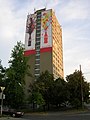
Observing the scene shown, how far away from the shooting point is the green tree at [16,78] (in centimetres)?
5309

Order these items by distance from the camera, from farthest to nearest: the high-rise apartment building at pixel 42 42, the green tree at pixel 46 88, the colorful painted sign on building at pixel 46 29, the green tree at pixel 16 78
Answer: the colorful painted sign on building at pixel 46 29
the high-rise apartment building at pixel 42 42
the green tree at pixel 46 88
the green tree at pixel 16 78

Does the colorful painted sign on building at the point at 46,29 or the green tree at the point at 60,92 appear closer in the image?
the green tree at the point at 60,92

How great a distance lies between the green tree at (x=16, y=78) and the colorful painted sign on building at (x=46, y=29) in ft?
228

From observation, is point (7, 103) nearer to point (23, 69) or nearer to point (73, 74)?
point (23, 69)

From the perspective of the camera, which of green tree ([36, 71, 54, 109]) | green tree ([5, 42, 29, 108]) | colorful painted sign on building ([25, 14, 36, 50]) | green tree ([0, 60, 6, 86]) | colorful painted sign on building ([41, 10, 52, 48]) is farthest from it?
colorful painted sign on building ([25, 14, 36, 50])

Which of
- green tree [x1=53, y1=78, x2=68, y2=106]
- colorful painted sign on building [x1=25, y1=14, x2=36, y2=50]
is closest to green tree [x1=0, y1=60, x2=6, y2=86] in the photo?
green tree [x1=53, y1=78, x2=68, y2=106]

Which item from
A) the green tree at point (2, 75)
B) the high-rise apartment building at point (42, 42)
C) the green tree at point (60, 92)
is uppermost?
the high-rise apartment building at point (42, 42)

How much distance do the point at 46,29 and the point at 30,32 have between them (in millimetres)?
10713

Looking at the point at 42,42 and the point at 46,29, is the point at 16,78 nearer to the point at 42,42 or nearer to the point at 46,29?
the point at 42,42

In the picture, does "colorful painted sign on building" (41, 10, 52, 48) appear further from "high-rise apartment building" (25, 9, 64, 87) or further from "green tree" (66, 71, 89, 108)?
"green tree" (66, 71, 89, 108)

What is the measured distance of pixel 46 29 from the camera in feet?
431

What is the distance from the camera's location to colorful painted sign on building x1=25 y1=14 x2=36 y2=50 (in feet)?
436

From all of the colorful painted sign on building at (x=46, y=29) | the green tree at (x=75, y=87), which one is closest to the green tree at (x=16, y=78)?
the green tree at (x=75, y=87)

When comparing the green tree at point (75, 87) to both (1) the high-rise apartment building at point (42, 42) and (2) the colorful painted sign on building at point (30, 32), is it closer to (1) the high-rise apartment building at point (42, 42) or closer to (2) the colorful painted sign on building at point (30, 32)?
(1) the high-rise apartment building at point (42, 42)
